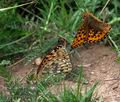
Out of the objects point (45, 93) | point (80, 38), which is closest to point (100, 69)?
point (80, 38)

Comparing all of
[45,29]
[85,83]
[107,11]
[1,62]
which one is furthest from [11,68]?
[107,11]

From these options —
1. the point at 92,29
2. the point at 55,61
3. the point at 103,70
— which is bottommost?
the point at 103,70

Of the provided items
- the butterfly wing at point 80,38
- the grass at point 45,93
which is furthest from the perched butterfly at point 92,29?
the grass at point 45,93

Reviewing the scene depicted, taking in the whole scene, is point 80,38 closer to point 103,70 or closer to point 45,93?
point 103,70

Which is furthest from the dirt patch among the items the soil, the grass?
the grass

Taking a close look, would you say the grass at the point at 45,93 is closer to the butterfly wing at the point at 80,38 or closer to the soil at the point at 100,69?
the soil at the point at 100,69

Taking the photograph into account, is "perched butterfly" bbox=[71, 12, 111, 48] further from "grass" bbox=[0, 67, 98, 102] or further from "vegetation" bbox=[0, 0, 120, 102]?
"grass" bbox=[0, 67, 98, 102]
